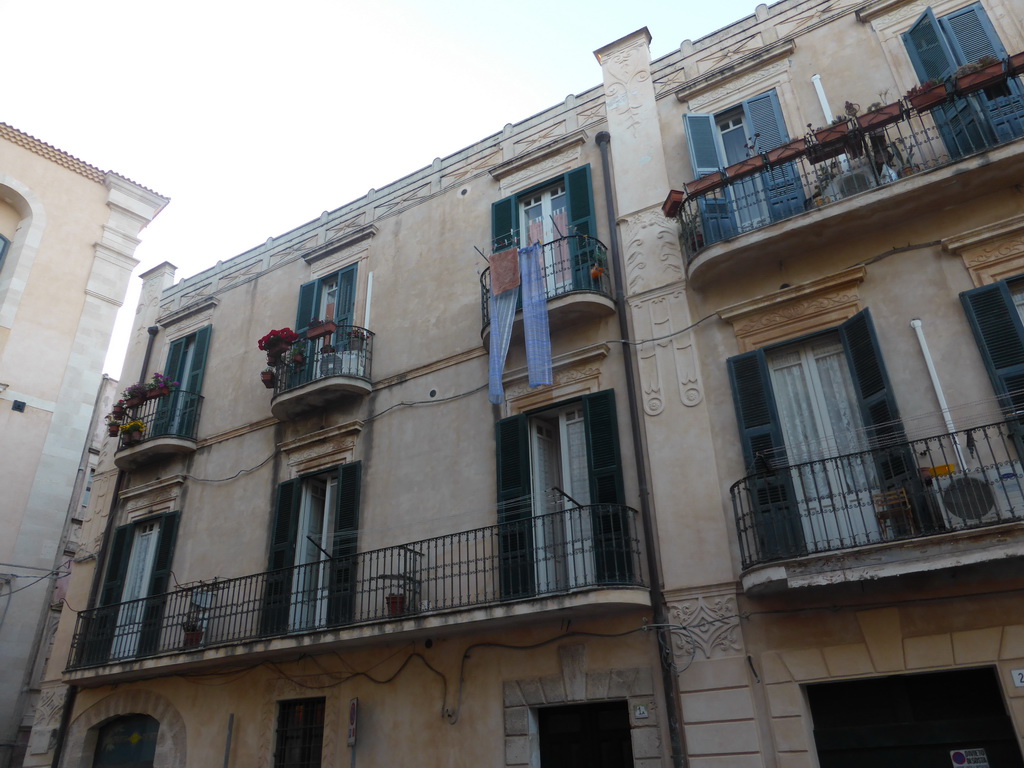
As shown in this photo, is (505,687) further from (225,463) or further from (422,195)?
(422,195)

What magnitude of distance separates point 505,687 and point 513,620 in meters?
0.86

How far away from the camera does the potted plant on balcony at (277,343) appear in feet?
42.5

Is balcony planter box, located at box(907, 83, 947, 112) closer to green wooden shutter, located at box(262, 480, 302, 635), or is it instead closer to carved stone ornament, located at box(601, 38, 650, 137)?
carved stone ornament, located at box(601, 38, 650, 137)

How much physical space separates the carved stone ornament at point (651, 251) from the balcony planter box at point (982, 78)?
3.54 m

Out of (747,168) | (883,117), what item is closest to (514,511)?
(747,168)

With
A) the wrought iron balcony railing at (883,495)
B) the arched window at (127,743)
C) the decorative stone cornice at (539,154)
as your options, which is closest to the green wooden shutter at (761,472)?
the wrought iron balcony railing at (883,495)

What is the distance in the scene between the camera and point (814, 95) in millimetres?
10273

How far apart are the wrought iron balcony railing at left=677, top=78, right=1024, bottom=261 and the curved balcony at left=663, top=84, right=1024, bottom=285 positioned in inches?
0.5

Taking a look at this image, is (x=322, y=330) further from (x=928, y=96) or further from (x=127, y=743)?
(x=928, y=96)

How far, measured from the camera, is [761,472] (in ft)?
27.2

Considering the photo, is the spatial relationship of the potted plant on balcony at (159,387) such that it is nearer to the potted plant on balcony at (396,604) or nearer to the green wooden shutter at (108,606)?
the green wooden shutter at (108,606)

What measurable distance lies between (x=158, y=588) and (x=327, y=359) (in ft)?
16.4

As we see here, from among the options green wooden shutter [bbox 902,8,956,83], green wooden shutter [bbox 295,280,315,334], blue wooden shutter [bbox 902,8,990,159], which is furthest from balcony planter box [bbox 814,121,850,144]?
green wooden shutter [bbox 295,280,315,334]

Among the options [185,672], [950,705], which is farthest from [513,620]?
[185,672]
